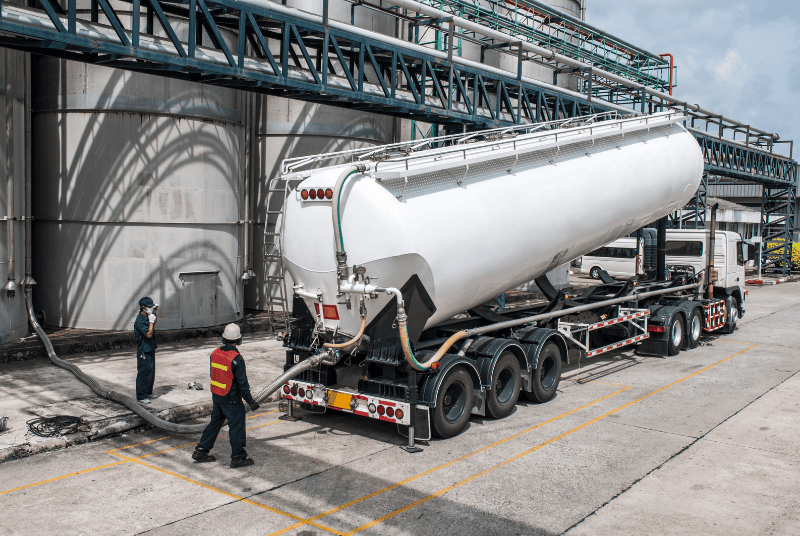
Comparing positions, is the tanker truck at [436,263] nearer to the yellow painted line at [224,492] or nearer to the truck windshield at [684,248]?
the yellow painted line at [224,492]

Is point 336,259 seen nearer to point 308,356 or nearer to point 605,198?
point 308,356

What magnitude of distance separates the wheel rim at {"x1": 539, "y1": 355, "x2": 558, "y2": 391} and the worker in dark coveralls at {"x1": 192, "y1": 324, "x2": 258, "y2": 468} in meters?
5.11

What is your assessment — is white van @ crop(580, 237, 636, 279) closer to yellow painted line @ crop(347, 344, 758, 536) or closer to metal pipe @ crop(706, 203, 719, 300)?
metal pipe @ crop(706, 203, 719, 300)

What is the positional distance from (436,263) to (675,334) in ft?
29.5

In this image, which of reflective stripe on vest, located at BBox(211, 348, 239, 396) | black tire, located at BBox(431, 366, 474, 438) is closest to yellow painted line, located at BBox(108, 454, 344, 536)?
reflective stripe on vest, located at BBox(211, 348, 239, 396)

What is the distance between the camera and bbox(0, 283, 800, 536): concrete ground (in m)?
6.61

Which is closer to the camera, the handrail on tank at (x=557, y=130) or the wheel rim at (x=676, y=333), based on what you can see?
the handrail on tank at (x=557, y=130)

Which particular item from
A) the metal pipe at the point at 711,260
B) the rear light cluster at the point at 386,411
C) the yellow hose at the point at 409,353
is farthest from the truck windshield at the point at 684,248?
the rear light cluster at the point at 386,411

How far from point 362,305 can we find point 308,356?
1.54 metres

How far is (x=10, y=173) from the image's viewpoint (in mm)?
13438

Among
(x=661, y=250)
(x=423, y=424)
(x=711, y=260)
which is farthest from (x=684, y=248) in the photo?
(x=423, y=424)

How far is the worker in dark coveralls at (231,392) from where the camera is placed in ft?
26.0

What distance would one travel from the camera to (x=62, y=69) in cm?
1494

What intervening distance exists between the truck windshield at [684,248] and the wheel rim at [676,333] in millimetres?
3578
